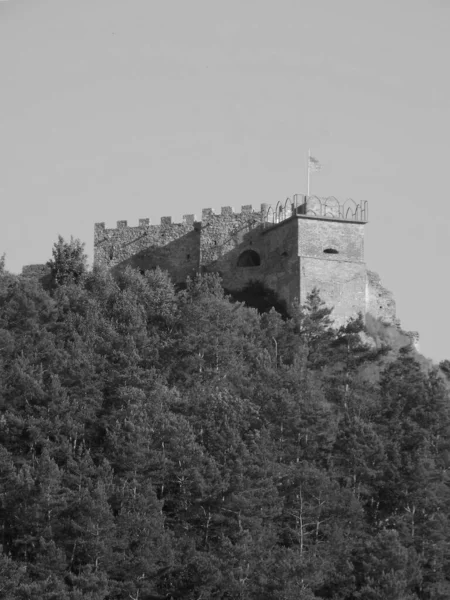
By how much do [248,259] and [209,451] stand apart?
1352 centimetres

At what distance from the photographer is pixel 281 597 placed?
184 ft

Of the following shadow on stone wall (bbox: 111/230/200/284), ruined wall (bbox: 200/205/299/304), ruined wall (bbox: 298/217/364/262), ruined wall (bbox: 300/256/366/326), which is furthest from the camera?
shadow on stone wall (bbox: 111/230/200/284)

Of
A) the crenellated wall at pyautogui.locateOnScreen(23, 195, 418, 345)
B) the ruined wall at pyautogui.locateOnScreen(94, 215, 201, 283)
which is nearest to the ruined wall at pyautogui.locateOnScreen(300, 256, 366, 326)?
the crenellated wall at pyautogui.locateOnScreen(23, 195, 418, 345)

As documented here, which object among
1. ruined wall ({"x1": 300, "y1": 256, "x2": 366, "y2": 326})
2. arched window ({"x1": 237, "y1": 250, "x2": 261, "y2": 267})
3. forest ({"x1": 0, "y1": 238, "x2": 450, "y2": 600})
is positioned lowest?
forest ({"x1": 0, "y1": 238, "x2": 450, "y2": 600})

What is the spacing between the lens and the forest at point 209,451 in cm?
5641

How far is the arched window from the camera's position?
7150 centimetres

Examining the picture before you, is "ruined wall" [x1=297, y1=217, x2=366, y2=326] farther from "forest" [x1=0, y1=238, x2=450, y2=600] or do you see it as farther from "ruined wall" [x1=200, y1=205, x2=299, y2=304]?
"ruined wall" [x1=200, y1=205, x2=299, y2=304]

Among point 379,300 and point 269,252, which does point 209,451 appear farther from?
point 379,300

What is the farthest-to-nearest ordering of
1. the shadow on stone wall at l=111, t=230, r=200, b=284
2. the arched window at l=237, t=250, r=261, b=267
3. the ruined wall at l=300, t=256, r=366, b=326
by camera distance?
the shadow on stone wall at l=111, t=230, r=200, b=284
the arched window at l=237, t=250, r=261, b=267
the ruined wall at l=300, t=256, r=366, b=326

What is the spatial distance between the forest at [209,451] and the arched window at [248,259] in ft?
7.53

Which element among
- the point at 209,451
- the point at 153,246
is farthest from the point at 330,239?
the point at 209,451

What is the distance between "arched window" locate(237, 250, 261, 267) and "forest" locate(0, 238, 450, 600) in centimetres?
230

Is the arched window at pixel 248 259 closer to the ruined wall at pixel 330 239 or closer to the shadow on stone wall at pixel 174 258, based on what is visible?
the shadow on stone wall at pixel 174 258

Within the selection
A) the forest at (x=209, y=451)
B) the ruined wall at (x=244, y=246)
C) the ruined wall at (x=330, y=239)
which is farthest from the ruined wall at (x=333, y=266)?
the ruined wall at (x=244, y=246)
